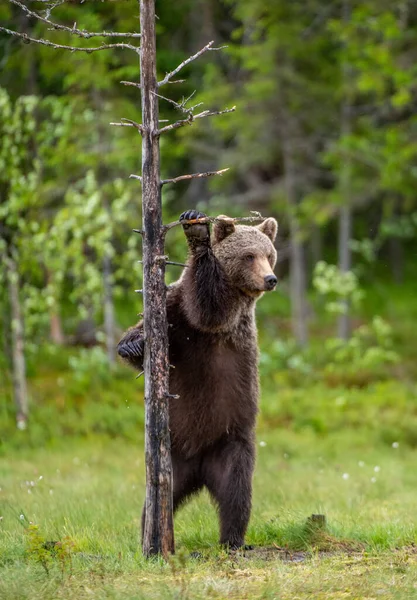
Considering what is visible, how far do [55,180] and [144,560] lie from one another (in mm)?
12209

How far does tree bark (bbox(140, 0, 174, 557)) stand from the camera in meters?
6.04

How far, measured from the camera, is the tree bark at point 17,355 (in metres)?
14.3

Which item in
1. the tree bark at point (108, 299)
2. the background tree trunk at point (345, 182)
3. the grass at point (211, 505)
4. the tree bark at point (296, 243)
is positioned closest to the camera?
the grass at point (211, 505)

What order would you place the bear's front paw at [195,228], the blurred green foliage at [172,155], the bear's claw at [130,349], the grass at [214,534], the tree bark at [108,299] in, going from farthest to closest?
the tree bark at [108,299] → the blurred green foliage at [172,155] → the bear's claw at [130,349] → the bear's front paw at [195,228] → the grass at [214,534]

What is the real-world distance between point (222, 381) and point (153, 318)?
3.24 ft

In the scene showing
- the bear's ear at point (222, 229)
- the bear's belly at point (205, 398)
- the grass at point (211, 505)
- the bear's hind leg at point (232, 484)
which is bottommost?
the grass at point (211, 505)

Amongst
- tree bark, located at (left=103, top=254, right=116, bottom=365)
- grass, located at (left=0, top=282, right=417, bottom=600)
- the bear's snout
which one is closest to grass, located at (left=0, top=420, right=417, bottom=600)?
grass, located at (left=0, top=282, right=417, bottom=600)

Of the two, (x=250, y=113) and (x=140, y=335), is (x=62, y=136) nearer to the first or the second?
(x=250, y=113)

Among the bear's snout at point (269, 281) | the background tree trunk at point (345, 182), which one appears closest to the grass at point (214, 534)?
the bear's snout at point (269, 281)

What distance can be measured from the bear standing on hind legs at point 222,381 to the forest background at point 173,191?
336 cm

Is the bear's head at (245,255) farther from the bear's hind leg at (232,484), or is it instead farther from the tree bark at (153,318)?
the bear's hind leg at (232,484)

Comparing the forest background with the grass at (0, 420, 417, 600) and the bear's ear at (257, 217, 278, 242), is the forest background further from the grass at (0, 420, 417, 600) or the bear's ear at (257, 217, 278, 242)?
the bear's ear at (257, 217, 278, 242)

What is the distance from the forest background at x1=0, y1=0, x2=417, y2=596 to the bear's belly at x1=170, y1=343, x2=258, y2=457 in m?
3.41

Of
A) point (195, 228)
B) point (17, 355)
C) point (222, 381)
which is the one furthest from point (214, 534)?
point (17, 355)
